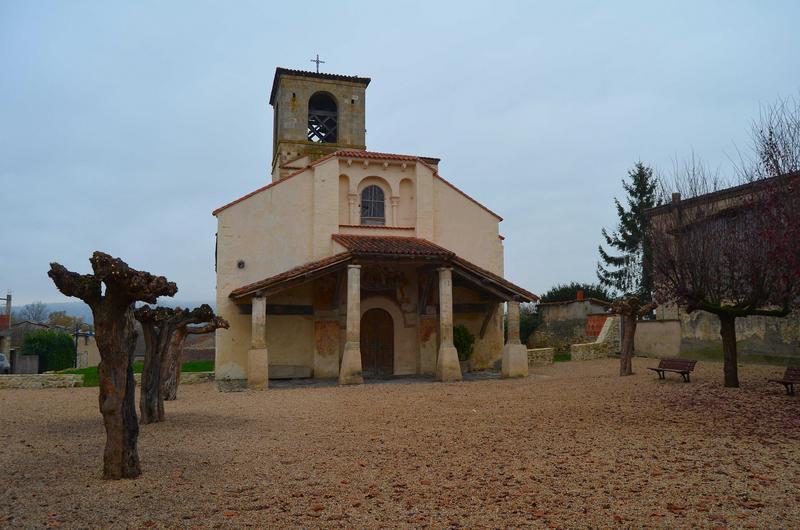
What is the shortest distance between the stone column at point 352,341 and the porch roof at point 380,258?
1.76 ft

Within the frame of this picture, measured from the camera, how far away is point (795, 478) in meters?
5.85

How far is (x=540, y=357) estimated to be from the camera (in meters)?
23.0

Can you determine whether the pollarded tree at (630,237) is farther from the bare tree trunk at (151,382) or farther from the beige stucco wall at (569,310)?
the bare tree trunk at (151,382)

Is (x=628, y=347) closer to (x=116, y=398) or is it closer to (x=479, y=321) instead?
(x=479, y=321)

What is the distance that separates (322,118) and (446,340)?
39.8 ft

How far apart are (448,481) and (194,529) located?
256 centimetres

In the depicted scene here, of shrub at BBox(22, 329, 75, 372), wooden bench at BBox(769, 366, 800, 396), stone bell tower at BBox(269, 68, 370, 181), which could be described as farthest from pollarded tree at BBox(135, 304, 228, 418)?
shrub at BBox(22, 329, 75, 372)

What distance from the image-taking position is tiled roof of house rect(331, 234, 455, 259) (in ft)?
54.3


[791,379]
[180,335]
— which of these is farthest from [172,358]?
[791,379]

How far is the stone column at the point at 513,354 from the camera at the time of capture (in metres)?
17.7

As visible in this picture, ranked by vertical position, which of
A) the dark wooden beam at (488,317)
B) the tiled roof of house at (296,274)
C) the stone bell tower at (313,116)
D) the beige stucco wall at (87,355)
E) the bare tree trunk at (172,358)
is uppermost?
the stone bell tower at (313,116)

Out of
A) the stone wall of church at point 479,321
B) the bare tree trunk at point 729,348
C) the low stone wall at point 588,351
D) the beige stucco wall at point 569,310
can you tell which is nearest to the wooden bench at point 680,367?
the bare tree trunk at point 729,348

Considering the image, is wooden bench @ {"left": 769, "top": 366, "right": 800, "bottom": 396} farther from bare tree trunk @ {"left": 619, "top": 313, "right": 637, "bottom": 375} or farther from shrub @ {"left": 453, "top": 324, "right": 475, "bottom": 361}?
shrub @ {"left": 453, "top": 324, "right": 475, "bottom": 361}

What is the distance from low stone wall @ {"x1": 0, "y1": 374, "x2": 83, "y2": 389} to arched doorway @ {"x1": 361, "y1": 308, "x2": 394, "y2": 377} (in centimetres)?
889
